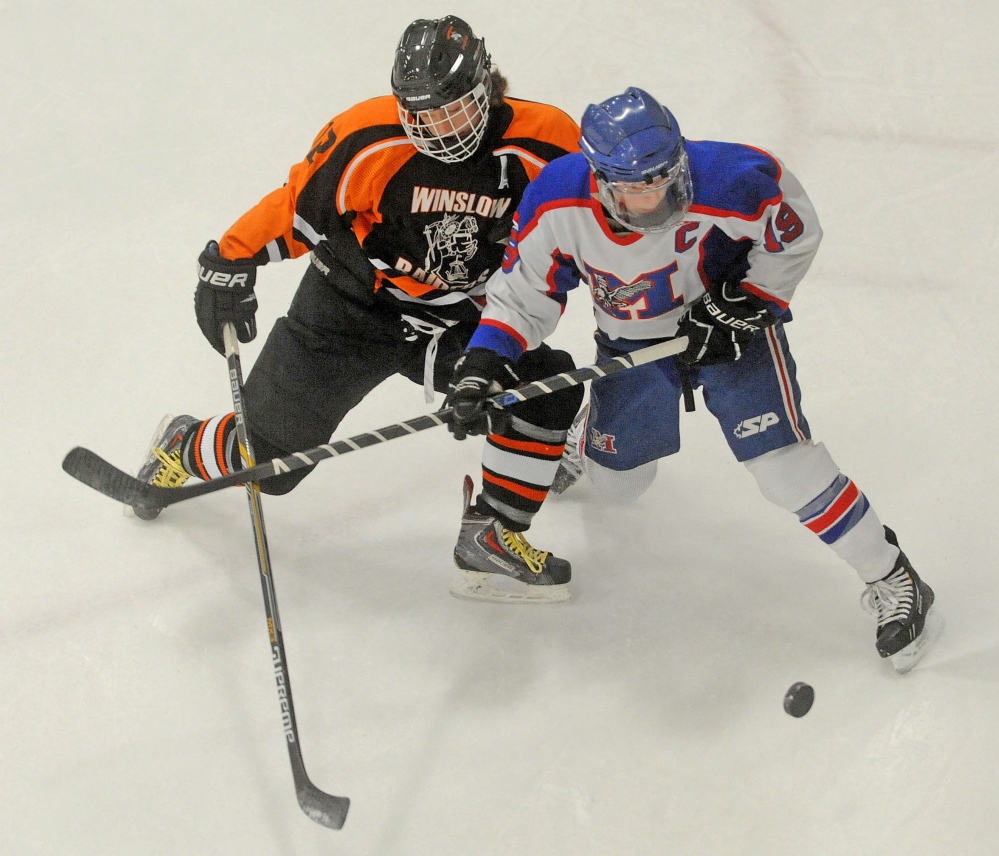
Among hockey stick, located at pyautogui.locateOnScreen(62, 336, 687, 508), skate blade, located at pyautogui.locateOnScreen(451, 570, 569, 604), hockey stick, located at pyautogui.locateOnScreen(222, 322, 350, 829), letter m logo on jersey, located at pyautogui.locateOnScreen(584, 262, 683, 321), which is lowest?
skate blade, located at pyautogui.locateOnScreen(451, 570, 569, 604)

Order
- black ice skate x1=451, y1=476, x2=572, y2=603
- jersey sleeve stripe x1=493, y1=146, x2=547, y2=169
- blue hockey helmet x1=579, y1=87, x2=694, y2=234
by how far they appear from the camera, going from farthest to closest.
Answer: black ice skate x1=451, y1=476, x2=572, y2=603, jersey sleeve stripe x1=493, y1=146, x2=547, y2=169, blue hockey helmet x1=579, y1=87, x2=694, y2=234

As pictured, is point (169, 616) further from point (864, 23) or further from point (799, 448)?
point (864, 23)

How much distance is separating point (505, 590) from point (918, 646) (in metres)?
0.93

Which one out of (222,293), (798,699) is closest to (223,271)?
(222,293)

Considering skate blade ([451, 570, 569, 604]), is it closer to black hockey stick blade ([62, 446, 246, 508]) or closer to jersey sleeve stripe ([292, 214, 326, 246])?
black hockey stick blade ([62, 446, 246, 508])

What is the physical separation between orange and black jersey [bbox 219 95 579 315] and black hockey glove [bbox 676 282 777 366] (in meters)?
0.47

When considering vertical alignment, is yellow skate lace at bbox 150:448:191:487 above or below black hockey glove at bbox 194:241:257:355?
below

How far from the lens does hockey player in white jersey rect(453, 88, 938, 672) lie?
190cm

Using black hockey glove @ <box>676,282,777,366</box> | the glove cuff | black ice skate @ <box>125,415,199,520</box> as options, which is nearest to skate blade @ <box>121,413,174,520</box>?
black ice skate @ <box>125,415,199,520</box>

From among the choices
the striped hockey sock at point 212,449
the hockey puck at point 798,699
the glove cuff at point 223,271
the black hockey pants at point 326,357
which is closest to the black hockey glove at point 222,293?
the glove cuff at point 223,271

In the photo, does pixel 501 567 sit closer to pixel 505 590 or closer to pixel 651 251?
pixel 505 590

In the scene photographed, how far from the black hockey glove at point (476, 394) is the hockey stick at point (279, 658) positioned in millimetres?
470

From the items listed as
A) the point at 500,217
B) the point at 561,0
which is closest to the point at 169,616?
the point at 500,217

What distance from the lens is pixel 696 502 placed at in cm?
285
